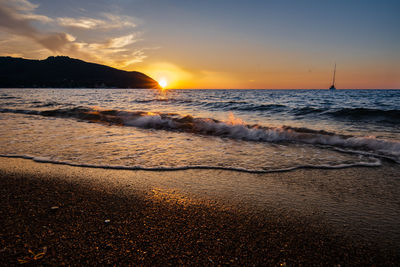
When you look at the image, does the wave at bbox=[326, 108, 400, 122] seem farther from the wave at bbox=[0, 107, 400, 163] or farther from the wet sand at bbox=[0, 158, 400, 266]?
the wet sand at bbox=[0, 158, 400, 266]

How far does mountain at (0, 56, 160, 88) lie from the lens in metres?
119

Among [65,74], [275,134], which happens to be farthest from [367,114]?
[65,74]

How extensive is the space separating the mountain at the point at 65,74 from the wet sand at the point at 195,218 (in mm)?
130852

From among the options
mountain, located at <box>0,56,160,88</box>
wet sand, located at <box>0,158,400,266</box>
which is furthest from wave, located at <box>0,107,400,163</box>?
mountain, located at <box>0,56,160,88</box>

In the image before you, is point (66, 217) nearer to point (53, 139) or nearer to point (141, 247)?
point (141, 247)

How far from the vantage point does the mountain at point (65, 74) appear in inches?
4668

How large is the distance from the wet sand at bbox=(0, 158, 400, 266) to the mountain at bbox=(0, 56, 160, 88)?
429ft

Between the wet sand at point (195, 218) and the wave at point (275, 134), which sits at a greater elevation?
the wave at point (275, 134)

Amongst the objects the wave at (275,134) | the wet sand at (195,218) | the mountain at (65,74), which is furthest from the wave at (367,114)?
the mountain at (65,74)

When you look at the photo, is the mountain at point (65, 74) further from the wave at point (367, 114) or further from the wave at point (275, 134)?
the wave at point (367, 114)

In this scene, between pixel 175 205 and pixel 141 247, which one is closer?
pixel 141 247

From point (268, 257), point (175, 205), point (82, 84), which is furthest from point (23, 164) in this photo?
point (82, 84)

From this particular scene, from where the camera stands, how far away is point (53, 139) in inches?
226

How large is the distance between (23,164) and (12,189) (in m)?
1.26
